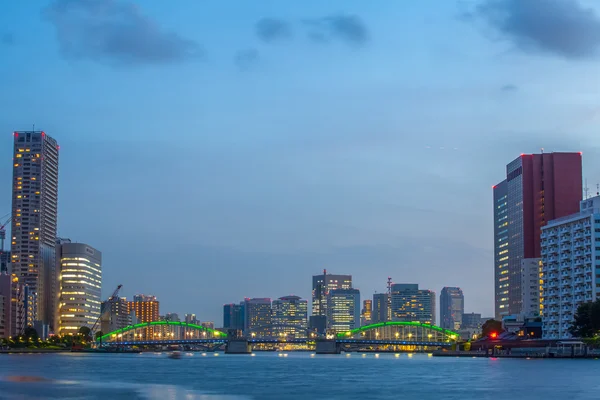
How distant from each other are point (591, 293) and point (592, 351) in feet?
61.0

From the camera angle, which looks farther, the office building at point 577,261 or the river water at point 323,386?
the office building at point 577,261

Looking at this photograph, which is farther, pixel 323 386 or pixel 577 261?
pixel 577 261

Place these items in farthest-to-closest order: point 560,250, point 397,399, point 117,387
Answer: point 560,250 < point 117,387 < point 397,399

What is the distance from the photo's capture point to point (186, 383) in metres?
113

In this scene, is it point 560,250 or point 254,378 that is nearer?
point 254,378

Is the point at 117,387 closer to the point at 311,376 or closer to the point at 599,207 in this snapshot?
the point at 311,376

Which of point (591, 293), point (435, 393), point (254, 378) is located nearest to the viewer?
point (435, 393)

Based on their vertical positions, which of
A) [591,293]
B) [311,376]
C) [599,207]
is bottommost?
[311,376]

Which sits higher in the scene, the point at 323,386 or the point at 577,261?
the point at 577,261

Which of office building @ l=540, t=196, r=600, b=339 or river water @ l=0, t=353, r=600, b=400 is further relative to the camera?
office building @ l=540, t=196, r=600, b=339

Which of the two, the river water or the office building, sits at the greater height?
the office building

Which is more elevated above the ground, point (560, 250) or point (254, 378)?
point (560, 250)

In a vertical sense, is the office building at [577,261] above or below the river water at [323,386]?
above

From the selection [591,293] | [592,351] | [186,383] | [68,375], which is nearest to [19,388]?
[186,383]
